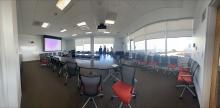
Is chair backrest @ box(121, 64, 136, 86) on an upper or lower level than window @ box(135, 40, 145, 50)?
lower

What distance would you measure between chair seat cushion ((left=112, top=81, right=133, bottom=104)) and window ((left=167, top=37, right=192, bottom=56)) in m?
4.67

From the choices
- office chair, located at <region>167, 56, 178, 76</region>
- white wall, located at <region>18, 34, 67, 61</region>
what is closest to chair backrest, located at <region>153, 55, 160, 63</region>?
office chair, located at <region>167, 56, 178, 76</region>

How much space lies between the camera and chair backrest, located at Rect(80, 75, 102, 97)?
236 cm

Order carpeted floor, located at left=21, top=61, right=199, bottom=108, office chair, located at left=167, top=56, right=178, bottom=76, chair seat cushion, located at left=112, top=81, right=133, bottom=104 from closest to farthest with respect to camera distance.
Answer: chair seat cushion, located at left=112, top=81, right=133, bottom=104 → carpeted floor, located at left=21, top=61, right=199, bottom=108 → office chair, located at left=167, top=56, right=178, bottom=76

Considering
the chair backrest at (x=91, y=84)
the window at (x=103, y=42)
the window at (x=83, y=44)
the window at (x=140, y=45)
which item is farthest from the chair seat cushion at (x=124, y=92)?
the window at (x=83, y=44)

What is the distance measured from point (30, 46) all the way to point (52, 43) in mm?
2662

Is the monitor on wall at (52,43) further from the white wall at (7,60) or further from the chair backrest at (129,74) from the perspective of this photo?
the chair backrest at (129,74)

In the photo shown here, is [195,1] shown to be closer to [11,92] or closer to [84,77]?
[84,77]

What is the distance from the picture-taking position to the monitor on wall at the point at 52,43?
1330cm

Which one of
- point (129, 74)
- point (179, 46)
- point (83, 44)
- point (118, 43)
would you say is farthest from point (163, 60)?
point (83, 44)

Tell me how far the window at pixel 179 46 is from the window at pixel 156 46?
32 cm

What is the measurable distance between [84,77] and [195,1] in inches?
179

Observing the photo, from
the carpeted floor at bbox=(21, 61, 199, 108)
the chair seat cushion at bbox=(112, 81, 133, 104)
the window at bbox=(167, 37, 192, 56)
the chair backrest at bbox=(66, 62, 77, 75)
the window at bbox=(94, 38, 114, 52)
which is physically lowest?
the carpeted floor at bbox=(21, 61, 199, 108)

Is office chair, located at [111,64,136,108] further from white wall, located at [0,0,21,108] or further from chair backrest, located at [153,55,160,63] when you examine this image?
chair backrest, located at [153,55,160,63]
